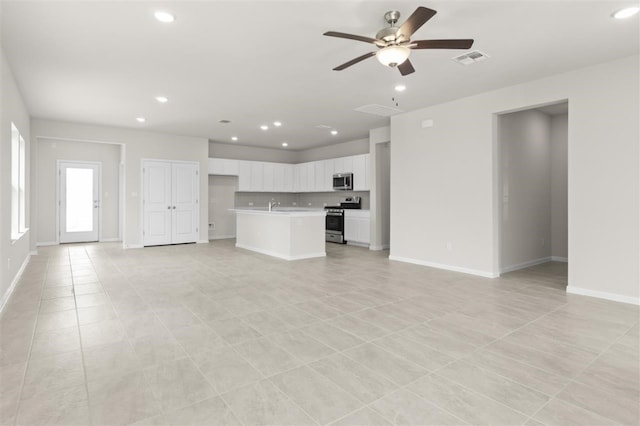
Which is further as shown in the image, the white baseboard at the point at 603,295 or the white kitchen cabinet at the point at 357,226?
the white kitchen cabinet at the point at 357,226

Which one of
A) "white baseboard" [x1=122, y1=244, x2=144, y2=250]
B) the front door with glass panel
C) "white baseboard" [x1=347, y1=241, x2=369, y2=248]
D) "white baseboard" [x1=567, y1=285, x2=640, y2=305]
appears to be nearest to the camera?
"white baseboard" [x1=567, y1=285, x2=640, y2=305]

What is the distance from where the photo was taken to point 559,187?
646 centimetres

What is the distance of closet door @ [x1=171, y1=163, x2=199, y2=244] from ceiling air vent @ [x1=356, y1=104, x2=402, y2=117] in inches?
192

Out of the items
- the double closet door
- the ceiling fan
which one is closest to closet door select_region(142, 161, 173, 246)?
the double closet door

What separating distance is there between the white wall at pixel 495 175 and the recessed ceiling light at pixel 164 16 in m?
4.27

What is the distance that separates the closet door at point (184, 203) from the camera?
28.1 feet

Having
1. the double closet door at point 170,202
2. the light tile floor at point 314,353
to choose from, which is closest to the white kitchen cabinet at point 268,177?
the double closet door at point 170,202

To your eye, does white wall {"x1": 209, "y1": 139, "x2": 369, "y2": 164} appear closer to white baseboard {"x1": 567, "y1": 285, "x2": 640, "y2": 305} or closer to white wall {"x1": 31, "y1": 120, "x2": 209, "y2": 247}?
white wall {"x1": 31, "y1": 120, "x2": 209, "y2": 247}

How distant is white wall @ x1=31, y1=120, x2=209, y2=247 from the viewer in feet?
23.7

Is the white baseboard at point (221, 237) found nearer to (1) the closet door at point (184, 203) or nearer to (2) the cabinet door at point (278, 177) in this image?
(1) the closet door at point (184, 203)

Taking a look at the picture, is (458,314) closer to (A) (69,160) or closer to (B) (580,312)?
(B) (580,312)

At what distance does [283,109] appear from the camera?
6.15 meters

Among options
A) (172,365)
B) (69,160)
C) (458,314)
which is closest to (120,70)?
(172,365)

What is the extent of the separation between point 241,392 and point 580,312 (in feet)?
11.6
